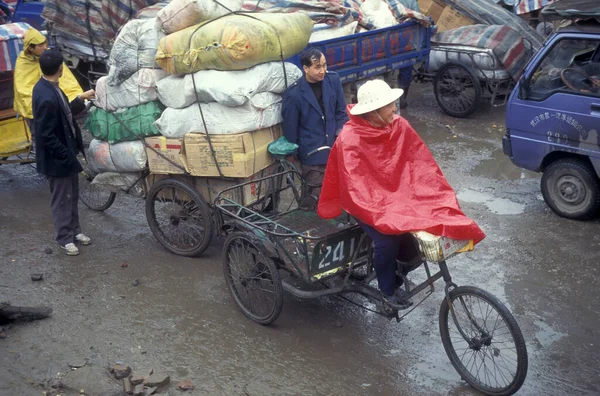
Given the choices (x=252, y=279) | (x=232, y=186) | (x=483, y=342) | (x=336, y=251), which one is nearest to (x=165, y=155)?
(x=232, y=186)

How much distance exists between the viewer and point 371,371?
4.63 m

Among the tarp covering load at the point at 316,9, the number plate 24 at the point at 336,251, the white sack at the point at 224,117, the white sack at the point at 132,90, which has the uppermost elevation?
the tarp covering load at the point at 316,9

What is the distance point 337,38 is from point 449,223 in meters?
4.99

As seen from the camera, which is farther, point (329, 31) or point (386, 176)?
point (329, 31)

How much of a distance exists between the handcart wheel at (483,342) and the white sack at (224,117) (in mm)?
2246

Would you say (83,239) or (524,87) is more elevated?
(524,87)

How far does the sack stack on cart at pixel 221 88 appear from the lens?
5.59 meters

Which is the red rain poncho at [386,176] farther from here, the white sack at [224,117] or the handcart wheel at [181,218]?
the handcart wheel at [181,218]

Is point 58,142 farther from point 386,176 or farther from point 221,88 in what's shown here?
point 386,176

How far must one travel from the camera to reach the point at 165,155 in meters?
6.04

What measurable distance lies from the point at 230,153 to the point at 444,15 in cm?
771

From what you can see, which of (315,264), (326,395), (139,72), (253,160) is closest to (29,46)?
(139,72)

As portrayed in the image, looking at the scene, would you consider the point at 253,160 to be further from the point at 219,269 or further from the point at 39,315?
the point at 39,315

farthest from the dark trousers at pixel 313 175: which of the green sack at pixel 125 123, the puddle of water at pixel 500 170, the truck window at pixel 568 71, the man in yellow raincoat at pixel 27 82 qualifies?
the puddle of water at pixel 500 170
